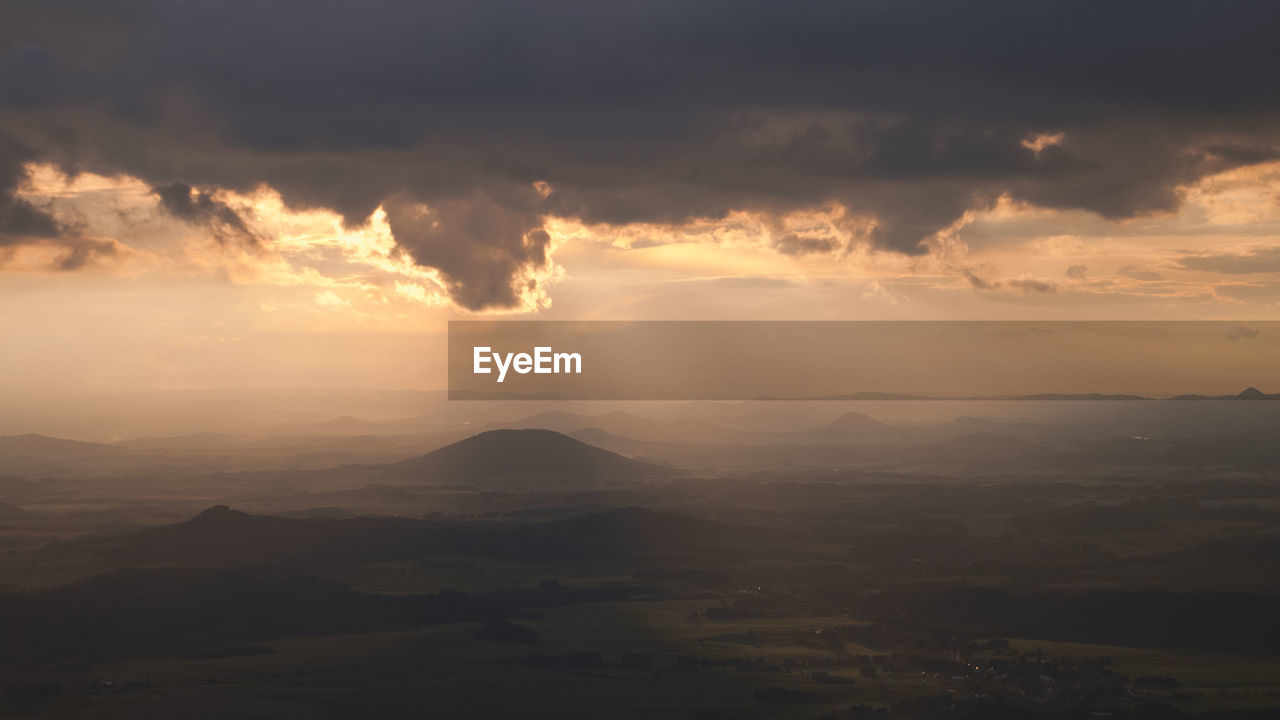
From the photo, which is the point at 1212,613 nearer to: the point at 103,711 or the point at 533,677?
the point at 533,677

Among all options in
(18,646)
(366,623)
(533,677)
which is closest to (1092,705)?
(533,677)

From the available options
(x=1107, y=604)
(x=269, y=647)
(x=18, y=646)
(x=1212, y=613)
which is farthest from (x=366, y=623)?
(x=1212, y=613)

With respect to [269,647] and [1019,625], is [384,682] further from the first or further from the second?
[1019,625]

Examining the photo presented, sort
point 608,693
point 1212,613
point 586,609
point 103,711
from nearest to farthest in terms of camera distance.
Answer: point 103,711 < point 608,693 < point 1212,613 < point 586,609

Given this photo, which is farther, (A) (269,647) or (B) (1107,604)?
(B) (1107,604)

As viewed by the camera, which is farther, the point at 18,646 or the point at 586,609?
the point at 586,609

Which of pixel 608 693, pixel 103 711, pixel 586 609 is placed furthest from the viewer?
pixel 586 609

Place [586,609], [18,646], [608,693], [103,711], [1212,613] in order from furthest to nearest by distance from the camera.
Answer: [586,609] < [1212,613] < [18,646] < [608,693] < [103,711]

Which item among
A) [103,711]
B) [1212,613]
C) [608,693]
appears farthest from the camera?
[1212,613]
